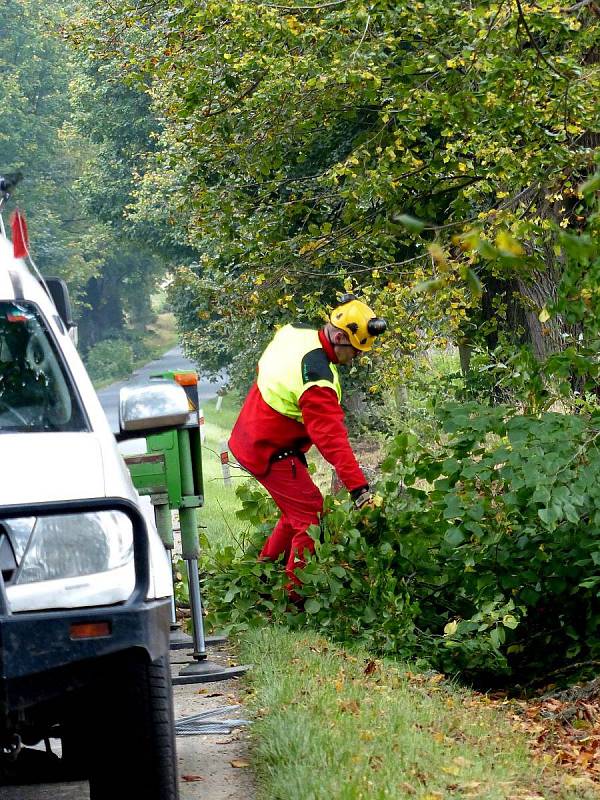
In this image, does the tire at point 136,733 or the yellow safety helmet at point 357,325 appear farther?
the yellow safety helmet at point 357,325

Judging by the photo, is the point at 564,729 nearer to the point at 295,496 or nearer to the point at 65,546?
the point at 295,496

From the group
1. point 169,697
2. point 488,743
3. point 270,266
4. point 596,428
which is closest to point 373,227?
point 270,266

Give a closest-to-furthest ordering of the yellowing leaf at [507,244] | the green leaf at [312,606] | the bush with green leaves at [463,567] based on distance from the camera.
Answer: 1. the yellowing leaf at [507,244]
2. the bush with green leaves at [463,567]
3. the green leaf at [312,606]

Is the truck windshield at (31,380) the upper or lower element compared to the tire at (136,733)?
upper

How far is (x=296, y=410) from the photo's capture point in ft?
26.0

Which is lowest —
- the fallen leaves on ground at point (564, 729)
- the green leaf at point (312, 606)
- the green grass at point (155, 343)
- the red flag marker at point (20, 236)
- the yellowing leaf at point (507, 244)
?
the fallen leaves on ground at point (564, 729)

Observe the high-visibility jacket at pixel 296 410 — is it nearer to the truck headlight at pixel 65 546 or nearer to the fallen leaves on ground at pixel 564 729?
the fallen leaves on ground at pixel 564 729

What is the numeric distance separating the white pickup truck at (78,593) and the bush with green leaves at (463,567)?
294cm

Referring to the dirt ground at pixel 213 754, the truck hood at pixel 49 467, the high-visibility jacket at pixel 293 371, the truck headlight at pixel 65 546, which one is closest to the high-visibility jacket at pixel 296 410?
the high-visibility jacket at pixel 293 371

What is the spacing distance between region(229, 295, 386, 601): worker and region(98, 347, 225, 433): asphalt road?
25951 mm

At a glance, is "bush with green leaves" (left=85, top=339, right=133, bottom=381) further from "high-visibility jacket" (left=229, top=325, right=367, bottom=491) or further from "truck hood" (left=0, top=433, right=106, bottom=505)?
"truck hood" (left=0, top=433, right=106, bottom=505)

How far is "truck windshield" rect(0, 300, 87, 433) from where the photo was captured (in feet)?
15.0

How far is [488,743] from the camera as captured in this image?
5.53 meters

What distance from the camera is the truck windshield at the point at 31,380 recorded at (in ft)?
15.0
